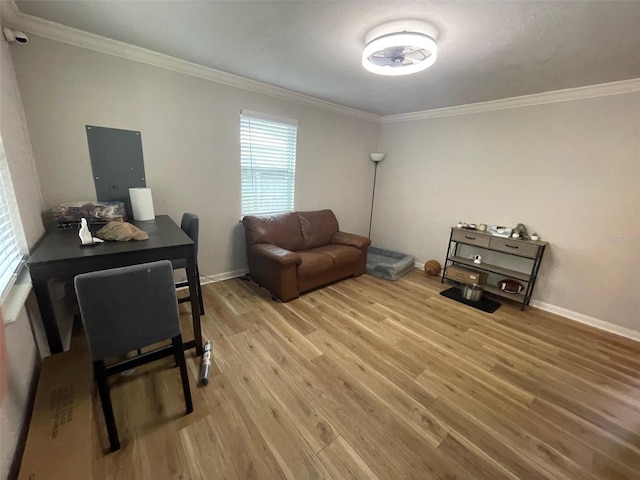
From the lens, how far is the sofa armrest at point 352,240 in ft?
11.9

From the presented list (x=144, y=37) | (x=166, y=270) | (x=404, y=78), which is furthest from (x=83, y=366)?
(x=404, y=78)

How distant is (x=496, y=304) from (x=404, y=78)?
2743 mm

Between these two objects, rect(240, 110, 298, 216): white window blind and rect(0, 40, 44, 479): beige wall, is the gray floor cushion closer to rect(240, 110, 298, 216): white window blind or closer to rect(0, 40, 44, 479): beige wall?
rect(240, 110, 298, 216): white window blind

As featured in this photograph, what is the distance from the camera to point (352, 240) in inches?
145

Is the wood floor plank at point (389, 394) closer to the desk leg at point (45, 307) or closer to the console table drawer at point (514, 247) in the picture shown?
the desk leg at point (45, 307)

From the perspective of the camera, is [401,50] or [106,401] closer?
[106,401]

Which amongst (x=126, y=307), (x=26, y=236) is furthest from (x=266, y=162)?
(x=126, y=307)

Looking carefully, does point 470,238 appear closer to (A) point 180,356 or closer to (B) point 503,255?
(B) point 503,255

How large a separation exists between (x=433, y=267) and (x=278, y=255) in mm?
2393

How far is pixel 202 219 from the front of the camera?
9.98ft

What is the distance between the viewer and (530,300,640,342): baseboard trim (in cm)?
254

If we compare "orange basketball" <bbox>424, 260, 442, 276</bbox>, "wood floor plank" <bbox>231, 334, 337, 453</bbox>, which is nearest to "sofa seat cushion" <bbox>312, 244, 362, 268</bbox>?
"orange basketball" <bbox>424, 260, 442, 276</bbox>

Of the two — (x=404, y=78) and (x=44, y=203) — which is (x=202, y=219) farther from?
(x=404, y=78)

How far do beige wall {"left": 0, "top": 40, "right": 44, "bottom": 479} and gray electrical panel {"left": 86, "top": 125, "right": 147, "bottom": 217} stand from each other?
40 centimetres
